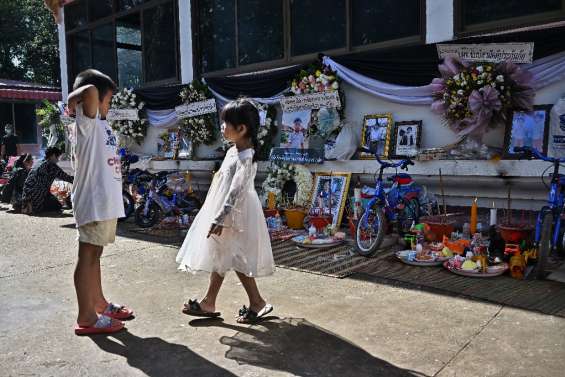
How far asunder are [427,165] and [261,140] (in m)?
2.77

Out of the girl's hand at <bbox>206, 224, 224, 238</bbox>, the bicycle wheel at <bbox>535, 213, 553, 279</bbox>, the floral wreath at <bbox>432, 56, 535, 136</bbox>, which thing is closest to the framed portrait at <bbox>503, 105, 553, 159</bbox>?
the floral wreath at <bbox>432, 56, 535, 136</bbox>

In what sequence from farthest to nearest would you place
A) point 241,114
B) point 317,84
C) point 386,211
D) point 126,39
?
1. point 126,39
2. point 317,84
3. point 386,211
4. point 241,114

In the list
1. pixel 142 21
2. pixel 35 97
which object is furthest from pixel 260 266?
pixel 35 97

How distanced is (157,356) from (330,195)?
4268mm

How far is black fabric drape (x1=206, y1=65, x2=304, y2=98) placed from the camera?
7.89 m

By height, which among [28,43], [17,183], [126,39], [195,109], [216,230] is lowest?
[17,183]

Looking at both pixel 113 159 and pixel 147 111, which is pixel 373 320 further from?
pixel 147 111

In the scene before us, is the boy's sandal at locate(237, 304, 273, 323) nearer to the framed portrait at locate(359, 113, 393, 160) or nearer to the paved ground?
the paved ground

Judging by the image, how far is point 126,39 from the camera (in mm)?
11305

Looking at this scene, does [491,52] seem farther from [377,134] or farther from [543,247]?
[543,247]

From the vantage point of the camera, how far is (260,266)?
3463mm

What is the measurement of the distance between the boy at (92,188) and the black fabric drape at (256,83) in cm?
477

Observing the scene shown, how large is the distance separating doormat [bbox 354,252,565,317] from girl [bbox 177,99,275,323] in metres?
1.45

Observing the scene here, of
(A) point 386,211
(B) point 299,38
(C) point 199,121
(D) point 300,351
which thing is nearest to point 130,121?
(C) point 199,121
